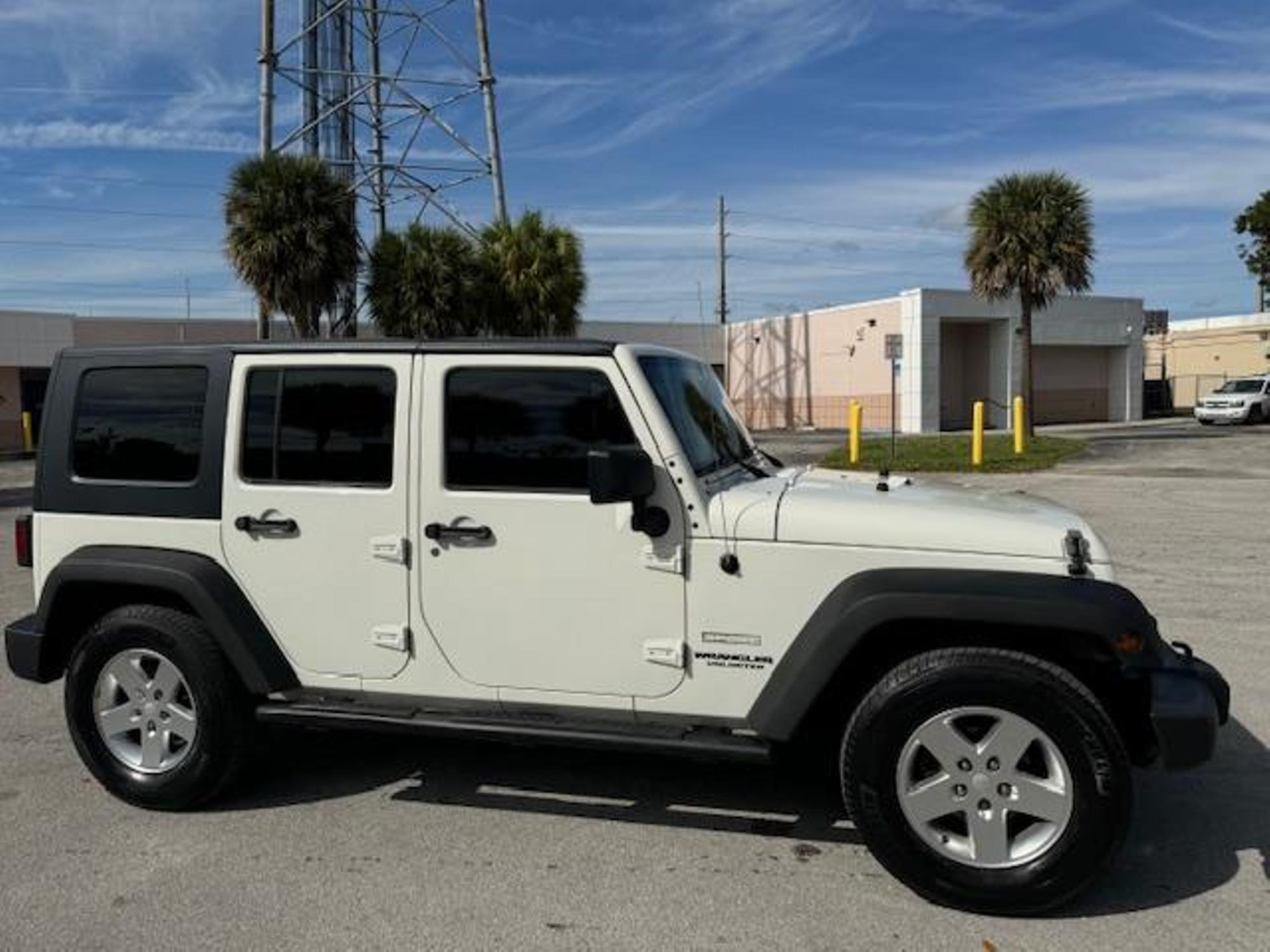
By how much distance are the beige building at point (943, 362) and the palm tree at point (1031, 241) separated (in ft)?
34.0

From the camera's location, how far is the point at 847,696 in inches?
162

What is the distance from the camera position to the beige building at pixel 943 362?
39.9 m

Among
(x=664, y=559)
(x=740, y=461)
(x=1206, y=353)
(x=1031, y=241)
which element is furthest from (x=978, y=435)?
(x=1206, y=353)

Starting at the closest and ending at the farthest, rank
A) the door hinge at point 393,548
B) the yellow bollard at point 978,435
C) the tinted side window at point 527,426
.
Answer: the tinted side window at point 527,426 < the door hinge at point 393,548 < the yellow bollard at point 978,435

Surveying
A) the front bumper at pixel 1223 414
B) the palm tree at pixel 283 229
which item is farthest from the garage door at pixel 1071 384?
the palm tree at pixel 283 229

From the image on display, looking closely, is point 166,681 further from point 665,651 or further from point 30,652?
point 665,651

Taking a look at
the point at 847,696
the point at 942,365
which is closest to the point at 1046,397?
the point at 942,365

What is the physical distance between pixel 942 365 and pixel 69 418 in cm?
4227

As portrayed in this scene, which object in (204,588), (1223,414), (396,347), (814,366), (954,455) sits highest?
(814,366)

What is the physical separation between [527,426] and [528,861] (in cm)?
156

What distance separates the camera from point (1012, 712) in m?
3.62

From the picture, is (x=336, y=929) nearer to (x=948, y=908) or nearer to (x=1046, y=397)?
(x=948, y=908)

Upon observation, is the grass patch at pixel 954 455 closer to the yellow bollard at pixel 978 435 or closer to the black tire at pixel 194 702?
the yellow bollard at pixel 978 435

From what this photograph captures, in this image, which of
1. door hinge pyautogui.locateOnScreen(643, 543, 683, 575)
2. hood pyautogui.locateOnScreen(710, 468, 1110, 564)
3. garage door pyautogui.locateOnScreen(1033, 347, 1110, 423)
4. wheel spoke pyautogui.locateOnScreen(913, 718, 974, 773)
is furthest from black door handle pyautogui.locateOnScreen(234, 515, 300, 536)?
garage door pyautogui.locateOnScreen(1033, 347, 1110, 423)
